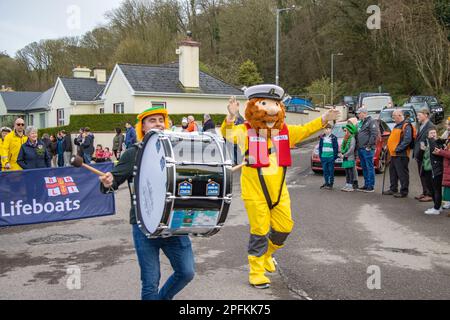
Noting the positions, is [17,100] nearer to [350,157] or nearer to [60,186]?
[350,157]

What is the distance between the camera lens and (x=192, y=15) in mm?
54531

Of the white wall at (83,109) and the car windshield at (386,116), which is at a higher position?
the white wall at (83,109)

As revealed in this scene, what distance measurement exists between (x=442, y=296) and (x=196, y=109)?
85.7ft

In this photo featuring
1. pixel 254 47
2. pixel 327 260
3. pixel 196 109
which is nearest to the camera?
pixel 327 260

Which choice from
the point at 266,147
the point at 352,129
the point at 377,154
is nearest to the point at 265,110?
the point at 266,147

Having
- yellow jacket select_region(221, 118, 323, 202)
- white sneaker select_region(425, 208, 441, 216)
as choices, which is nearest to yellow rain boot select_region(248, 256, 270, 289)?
yellow jacket select_region(221, 118, 323, 202)

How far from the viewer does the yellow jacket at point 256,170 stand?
214 inches

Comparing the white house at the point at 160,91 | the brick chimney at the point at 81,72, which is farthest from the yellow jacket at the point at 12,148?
the brick chimney at the point at 81,72

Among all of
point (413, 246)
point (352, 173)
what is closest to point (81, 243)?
point (413, 246)

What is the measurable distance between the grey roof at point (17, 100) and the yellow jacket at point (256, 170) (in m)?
44.2

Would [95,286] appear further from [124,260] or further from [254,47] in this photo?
[254,47]

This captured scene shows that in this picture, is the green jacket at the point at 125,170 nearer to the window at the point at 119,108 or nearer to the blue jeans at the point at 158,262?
the blue jeans at the point at 158,262

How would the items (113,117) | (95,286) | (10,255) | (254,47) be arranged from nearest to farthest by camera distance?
(95,286)
(10,255)
(113,117)
(254,47)

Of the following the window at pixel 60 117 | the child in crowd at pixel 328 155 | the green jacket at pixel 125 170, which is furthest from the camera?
the window at pixel 60 117
